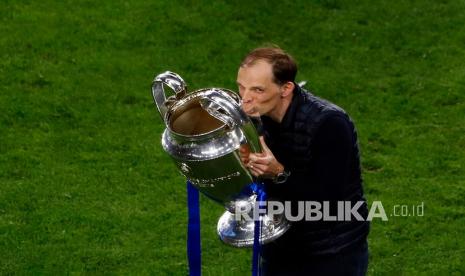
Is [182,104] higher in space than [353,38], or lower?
higher

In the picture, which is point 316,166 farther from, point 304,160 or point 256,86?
point 256,86

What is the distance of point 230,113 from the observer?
4.12m

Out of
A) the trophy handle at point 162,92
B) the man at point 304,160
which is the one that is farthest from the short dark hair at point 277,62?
the trophy handle at point 162,92

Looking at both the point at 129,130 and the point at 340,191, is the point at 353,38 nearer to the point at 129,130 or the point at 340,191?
the point at 129,130

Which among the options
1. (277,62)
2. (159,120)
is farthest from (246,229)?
(159,120)

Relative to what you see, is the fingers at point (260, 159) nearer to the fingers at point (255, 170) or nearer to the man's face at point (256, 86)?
the fingers at point (255, 170)

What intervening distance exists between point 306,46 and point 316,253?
22.2 feet

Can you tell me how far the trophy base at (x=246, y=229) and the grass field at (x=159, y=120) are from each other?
2097 millimetres

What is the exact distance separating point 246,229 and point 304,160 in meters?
0.76

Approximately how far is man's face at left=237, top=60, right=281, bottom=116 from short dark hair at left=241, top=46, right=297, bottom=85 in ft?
0.06

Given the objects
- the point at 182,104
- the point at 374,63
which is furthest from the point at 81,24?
the point at 182,104

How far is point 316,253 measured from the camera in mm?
4441

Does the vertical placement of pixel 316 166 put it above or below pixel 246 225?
above

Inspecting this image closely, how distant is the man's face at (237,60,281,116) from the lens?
13.8 feet
